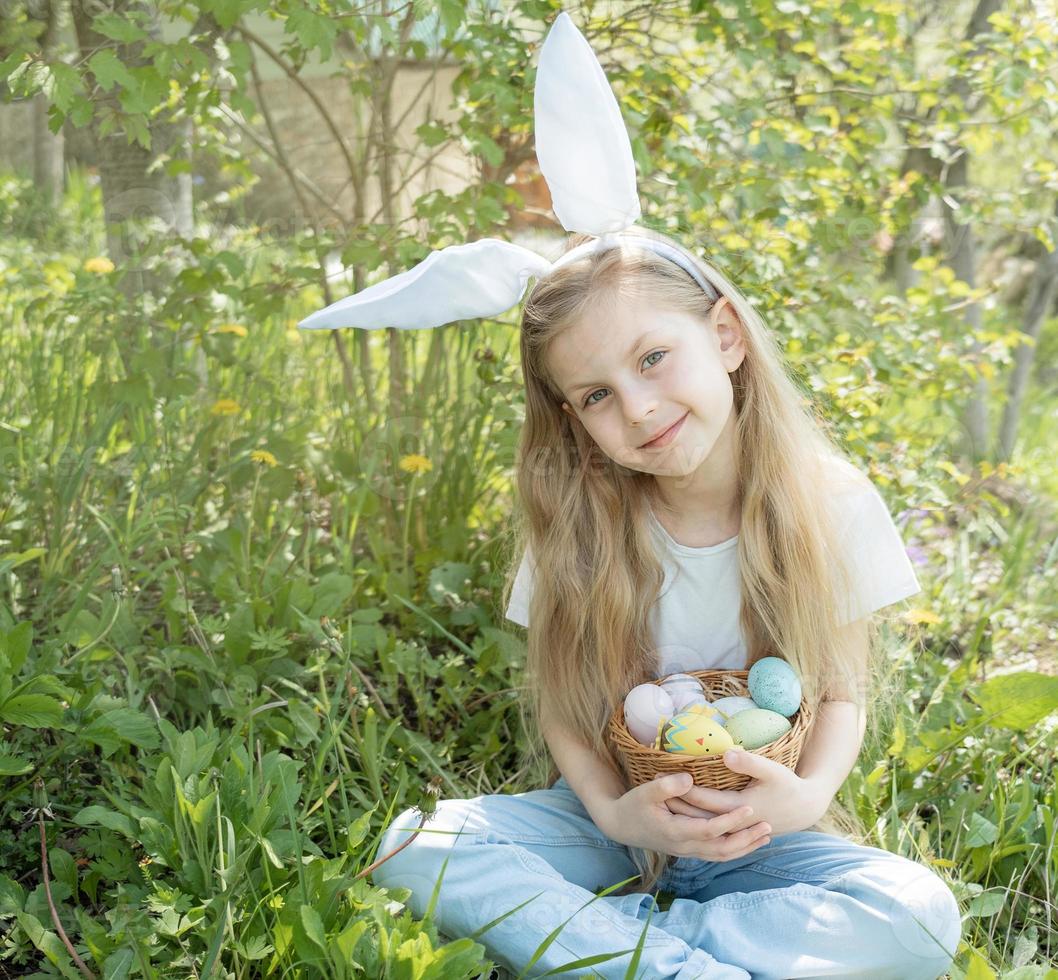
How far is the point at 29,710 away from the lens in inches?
59.7

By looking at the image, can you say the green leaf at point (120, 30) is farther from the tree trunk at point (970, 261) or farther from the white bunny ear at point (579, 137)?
the tree trunk at point (970, 261)

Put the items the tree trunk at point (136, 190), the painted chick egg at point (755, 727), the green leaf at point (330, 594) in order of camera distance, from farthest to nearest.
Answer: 1. the tree trunk at point (136, 190)
2. the green leaf at point (330, 594)
3. the painted chick egg at point (755, 727)

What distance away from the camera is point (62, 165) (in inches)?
281

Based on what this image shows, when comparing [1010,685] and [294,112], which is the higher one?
[294,112]

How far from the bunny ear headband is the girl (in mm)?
64

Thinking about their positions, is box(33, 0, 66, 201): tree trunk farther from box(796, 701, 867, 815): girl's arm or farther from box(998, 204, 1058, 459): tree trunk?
box(796, 701, 867, 815): girl's arm

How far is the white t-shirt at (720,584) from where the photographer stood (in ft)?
5.91

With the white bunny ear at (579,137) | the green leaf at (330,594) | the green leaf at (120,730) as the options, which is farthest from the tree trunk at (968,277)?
the green leaf at (120,730)

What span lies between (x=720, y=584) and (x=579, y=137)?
0.74m

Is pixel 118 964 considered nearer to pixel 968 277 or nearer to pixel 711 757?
pixel 711 757

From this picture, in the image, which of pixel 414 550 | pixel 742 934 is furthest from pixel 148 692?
pixel 742 934

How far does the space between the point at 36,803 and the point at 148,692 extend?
1.20 feet

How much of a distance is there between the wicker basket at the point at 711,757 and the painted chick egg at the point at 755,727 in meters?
0.01

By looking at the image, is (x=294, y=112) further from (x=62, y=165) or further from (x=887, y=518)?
(x=887, y=518)
